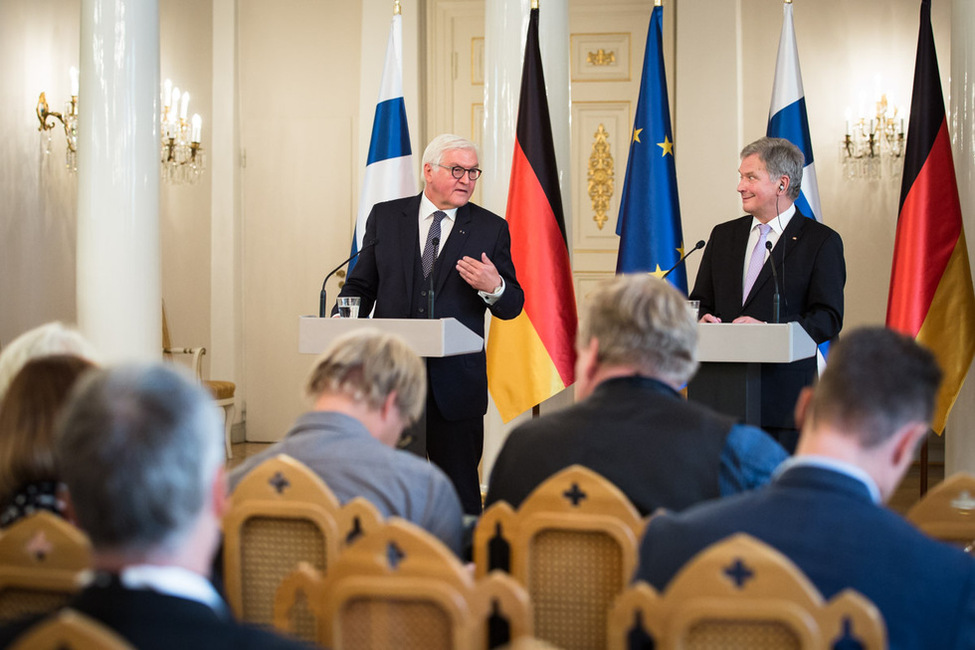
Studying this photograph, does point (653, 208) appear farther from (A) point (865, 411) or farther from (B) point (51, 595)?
(B) point (51, 595)

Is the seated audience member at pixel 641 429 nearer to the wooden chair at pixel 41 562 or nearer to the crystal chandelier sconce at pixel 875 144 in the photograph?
the wooden chair at pixel 41 562

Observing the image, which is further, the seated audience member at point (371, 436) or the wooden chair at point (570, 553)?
the seated audience member at point (371, 436)

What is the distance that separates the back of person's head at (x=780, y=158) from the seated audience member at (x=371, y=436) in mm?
2285

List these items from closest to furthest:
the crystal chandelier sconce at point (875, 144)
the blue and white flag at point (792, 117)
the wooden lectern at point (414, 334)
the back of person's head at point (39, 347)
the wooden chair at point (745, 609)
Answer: the wooden chair at point (745, 609) → the back of person's head at point (39, 347) → the wooden lectern at point (414, 334) → the blue and white flag at point (792, 117) → the crystal chandelier sconce at point (875, 144)

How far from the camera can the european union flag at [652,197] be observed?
4914 millimetres

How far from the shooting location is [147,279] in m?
5.11

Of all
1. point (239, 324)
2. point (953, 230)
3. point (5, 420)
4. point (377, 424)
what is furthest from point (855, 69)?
point (5, 420)

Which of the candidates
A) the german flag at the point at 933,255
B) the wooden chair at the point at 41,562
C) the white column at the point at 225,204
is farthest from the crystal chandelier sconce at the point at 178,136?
the wooden chair at the point at 41,562

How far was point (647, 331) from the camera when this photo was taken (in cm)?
209

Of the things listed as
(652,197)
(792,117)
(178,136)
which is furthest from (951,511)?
(178,136)

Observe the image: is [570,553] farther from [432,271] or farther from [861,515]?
[432,271]

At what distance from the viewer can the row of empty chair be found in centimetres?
129

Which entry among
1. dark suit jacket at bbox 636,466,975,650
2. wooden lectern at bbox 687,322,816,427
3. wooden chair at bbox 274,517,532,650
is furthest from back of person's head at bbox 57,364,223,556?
wooden lectern at bbox 687,322,816,427

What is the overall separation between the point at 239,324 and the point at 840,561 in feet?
22.8
